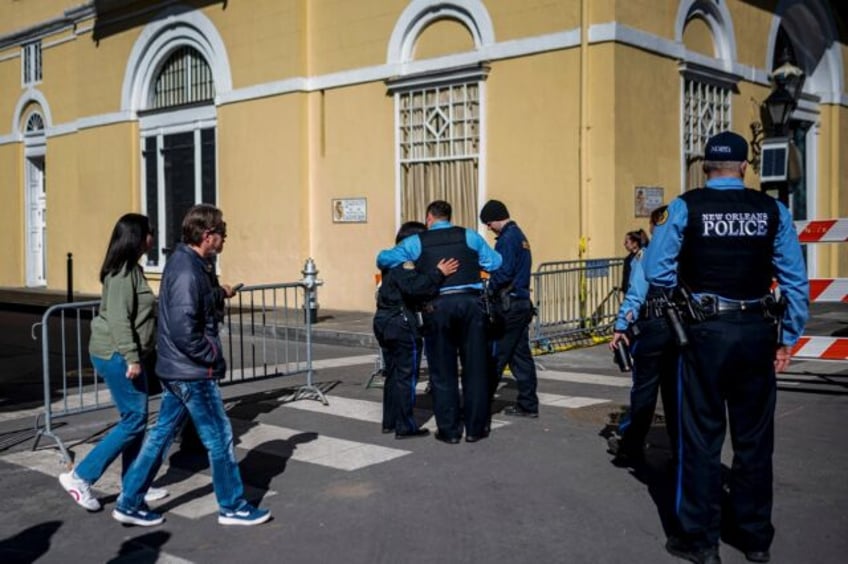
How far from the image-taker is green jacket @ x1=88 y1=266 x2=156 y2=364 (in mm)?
6105

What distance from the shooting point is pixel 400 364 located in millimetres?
8070

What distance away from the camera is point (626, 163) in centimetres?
1526

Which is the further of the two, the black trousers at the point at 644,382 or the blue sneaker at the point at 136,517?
the black trousers at the point at 644,382

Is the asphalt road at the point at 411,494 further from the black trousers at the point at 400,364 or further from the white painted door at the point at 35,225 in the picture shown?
the white painted door at the point at 35,225

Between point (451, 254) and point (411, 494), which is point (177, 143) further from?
point (411, 494)

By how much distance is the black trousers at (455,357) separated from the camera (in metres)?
7.69

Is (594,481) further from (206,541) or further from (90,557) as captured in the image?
(90,557)

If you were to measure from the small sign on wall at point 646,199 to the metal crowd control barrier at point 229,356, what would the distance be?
222 inches

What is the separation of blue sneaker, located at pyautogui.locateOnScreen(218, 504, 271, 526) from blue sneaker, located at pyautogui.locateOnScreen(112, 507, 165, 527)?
1.36 ft

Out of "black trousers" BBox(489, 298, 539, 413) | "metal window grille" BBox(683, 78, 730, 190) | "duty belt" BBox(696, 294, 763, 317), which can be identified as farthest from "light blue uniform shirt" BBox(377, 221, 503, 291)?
"metal window grille" BBox(683, 78, 730, 190)

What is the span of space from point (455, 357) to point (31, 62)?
2378 centimetres

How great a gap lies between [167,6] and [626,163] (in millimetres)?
12141

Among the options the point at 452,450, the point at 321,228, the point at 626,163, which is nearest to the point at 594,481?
the point at 452,450

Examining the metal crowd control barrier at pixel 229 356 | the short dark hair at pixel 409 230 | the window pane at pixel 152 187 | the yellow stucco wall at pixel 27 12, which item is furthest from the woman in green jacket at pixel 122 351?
the yellow stucco wall at pixel 27 12
